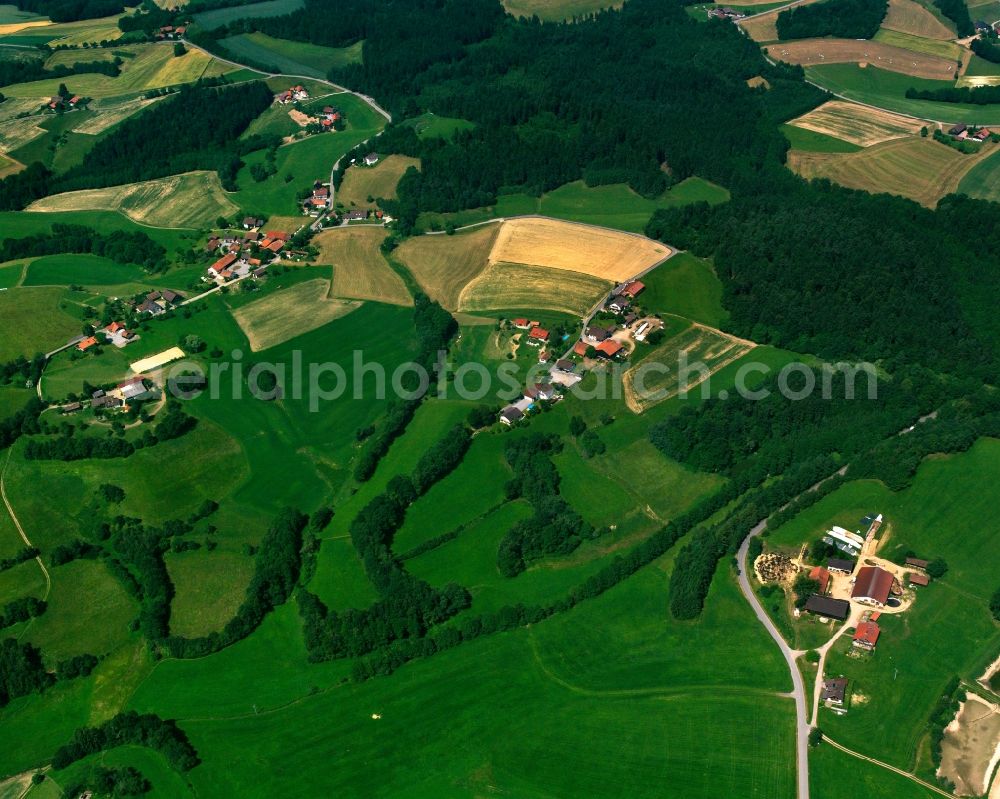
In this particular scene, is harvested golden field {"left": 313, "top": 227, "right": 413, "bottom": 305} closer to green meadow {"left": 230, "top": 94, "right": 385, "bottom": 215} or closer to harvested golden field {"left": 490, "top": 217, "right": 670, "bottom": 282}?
green meadow {"left": 230, "top": 94, "right": 385, "bottom": 215}

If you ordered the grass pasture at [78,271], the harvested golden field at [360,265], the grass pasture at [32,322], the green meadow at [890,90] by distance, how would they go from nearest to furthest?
the grass pasture at [32,322] < the harvested golden field at [360,265] < the grass pasture at [78,271] < the green meadow at [890,90]

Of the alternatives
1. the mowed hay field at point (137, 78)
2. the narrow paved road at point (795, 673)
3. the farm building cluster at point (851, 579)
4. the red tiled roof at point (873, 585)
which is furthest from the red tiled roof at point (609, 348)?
the mowed hay field at point (137, 78)

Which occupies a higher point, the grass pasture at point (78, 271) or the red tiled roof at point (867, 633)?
the grass pasture at point (78, 271)

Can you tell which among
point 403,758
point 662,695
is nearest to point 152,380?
point 403,758

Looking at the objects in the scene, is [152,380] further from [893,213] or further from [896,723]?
[893,213]

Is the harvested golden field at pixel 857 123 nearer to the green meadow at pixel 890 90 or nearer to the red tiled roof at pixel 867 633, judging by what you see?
the green meadow at pixel 890 90

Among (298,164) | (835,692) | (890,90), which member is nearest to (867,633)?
(835,692)

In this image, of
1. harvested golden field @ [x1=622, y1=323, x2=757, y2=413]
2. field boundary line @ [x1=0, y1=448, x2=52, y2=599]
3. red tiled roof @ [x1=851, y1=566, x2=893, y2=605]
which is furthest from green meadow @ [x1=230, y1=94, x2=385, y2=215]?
red tiled roof @ [x1=851, y1=566, x2=893, y2=605]
